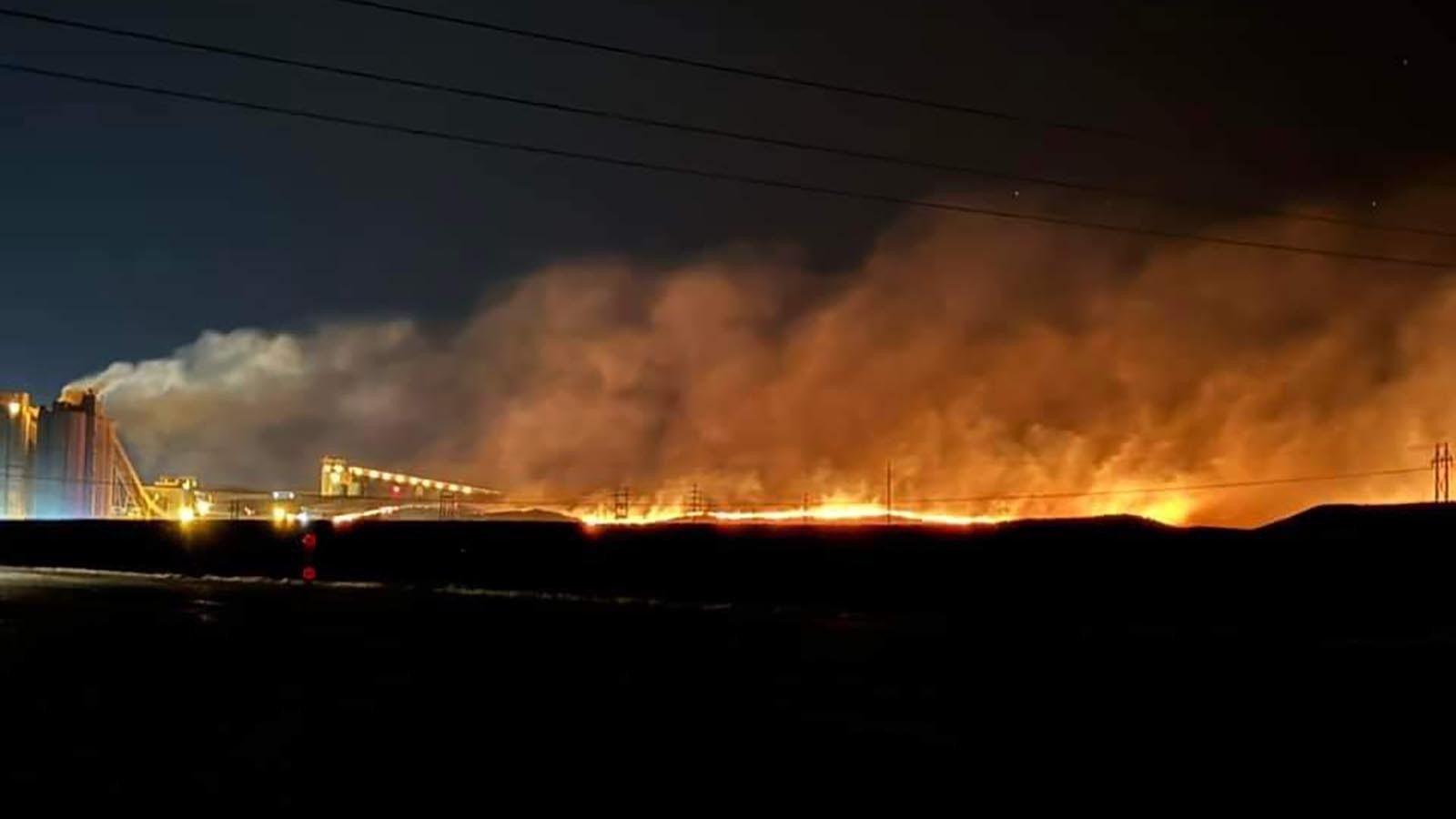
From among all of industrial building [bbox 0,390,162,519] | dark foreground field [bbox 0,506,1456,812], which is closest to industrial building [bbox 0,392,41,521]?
industrial building [bbox 0,390,162,519]

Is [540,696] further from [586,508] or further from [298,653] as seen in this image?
[586,508]

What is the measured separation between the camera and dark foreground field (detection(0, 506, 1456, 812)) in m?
10.2

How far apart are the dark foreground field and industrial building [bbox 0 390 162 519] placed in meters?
59.6

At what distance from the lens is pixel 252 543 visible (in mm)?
50750

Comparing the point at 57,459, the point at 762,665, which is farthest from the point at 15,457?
the point at 762,665

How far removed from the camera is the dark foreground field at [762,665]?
33.6 ft

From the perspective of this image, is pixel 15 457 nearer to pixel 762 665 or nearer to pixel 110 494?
pixel 110 494

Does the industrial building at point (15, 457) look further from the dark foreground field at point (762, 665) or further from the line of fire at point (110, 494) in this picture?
the dark foreground field at point (762, 665)

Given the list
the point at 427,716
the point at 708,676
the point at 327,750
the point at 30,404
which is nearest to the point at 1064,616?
the point at 708,676

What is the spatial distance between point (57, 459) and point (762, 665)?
88461 mm

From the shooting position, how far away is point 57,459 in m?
92.8

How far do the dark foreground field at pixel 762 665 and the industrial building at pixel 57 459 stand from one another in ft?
196

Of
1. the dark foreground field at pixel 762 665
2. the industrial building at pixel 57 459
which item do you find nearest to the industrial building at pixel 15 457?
the industrial building at pixel 57 459

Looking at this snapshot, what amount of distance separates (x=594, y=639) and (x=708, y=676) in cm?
596
